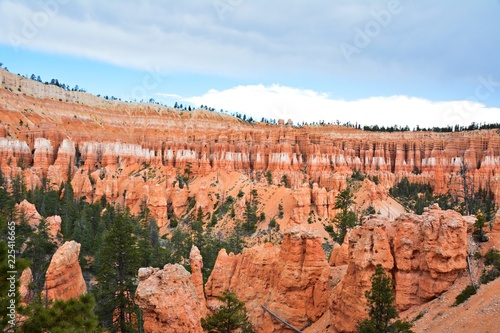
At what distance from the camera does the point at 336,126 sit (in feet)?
390

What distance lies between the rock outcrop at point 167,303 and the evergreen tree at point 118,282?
22.9 feet

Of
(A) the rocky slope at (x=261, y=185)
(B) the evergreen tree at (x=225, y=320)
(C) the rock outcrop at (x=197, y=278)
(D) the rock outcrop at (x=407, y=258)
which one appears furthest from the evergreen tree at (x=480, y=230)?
(C) the rock outcrop at (x=197, y=278)

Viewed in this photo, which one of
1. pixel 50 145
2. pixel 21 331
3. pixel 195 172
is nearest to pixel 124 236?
pixel 21 331

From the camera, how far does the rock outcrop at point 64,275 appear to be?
25.5 metres

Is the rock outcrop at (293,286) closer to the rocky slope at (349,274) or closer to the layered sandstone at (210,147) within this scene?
the rocky slope at (349,274)

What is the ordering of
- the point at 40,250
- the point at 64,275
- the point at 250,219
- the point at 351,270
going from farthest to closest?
the point at 250,219, the point at 40,250, the point at 64,275, the point at 351,270

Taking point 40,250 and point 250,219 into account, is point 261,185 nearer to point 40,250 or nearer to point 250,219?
point 250,219

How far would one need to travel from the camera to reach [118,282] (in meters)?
24.6

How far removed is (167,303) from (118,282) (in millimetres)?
9335

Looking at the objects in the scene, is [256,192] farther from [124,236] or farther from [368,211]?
[124,236]

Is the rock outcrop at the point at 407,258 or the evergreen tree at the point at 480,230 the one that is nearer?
the rock outcrop at the point at 407,258

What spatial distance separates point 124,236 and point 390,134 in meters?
105

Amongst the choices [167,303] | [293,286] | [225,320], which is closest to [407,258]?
[293,286]

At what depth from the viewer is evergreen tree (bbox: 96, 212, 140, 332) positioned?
23.3 meters
